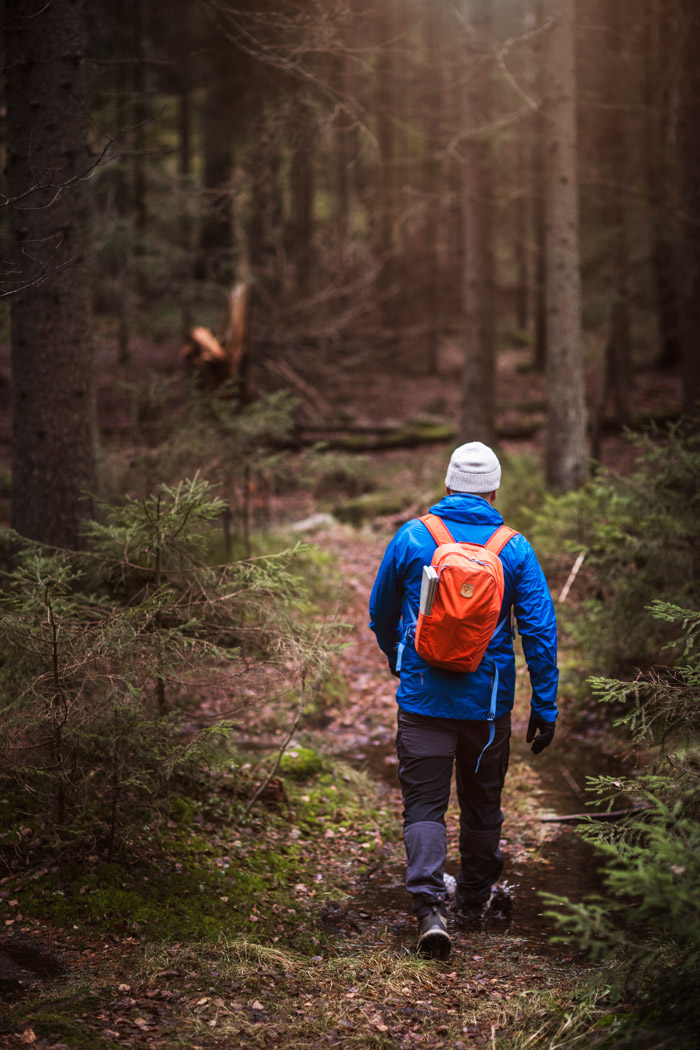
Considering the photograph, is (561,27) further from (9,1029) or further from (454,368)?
(454,368)

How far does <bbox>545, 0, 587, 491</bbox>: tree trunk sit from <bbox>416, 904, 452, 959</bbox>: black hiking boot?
332 inches

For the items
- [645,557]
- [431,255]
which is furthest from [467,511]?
[431,255]

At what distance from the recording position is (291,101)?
735 cm

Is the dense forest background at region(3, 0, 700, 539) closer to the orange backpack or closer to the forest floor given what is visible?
the orange backpack

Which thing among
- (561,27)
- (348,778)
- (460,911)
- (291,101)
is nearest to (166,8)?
(561,27)

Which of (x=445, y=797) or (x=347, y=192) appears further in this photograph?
(x=347, y=192)

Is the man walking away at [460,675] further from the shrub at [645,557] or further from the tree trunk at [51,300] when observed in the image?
the tree trunk at [51,300]

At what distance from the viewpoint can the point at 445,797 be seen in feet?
13.4

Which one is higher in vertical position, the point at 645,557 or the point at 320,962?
the point at 645,557

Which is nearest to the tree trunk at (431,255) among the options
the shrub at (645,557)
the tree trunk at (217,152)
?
the tree trunk at (217,152)

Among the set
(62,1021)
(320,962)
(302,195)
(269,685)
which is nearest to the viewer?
(62,1021)

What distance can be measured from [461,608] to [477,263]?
11465 millimetres

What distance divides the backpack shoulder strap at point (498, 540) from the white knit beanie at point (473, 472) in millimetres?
220

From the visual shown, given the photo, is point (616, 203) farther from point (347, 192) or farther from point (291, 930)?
point (291, 930)
